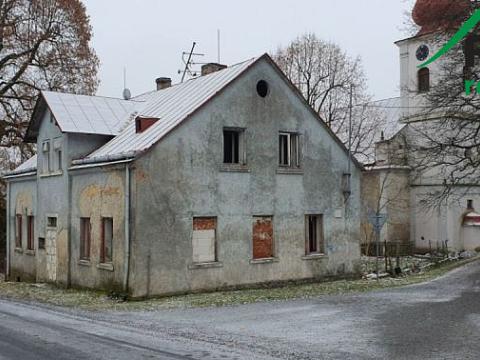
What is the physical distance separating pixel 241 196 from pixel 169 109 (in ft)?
13.0

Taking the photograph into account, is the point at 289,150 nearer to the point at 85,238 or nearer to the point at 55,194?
the point at 85,238

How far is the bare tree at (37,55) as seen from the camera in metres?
31.4

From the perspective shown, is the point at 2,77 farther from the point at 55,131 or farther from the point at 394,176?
the point at 394,176

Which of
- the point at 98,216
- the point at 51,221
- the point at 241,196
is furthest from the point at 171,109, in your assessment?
the point at 51,221

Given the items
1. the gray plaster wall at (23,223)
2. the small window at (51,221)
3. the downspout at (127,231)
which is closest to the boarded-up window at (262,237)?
the downspout at (127,231)

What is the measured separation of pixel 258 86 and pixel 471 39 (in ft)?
23.0

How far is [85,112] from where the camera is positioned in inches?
887

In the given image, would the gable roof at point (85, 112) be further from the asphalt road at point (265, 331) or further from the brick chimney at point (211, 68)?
the asphalt road at point (265, 331)

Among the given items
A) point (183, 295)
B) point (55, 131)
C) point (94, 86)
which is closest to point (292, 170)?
point (183, 295)

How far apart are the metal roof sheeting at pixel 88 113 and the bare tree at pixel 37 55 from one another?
30.8ft

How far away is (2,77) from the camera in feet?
106

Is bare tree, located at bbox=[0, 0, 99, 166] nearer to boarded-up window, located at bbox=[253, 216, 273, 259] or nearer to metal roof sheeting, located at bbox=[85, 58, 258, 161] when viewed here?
metal roof sheeting, located at bbox=[85, 58, 258, 161]

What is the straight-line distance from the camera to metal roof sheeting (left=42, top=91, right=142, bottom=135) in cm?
2155

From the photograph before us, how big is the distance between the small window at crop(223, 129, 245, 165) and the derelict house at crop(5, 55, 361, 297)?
0.12 feet
